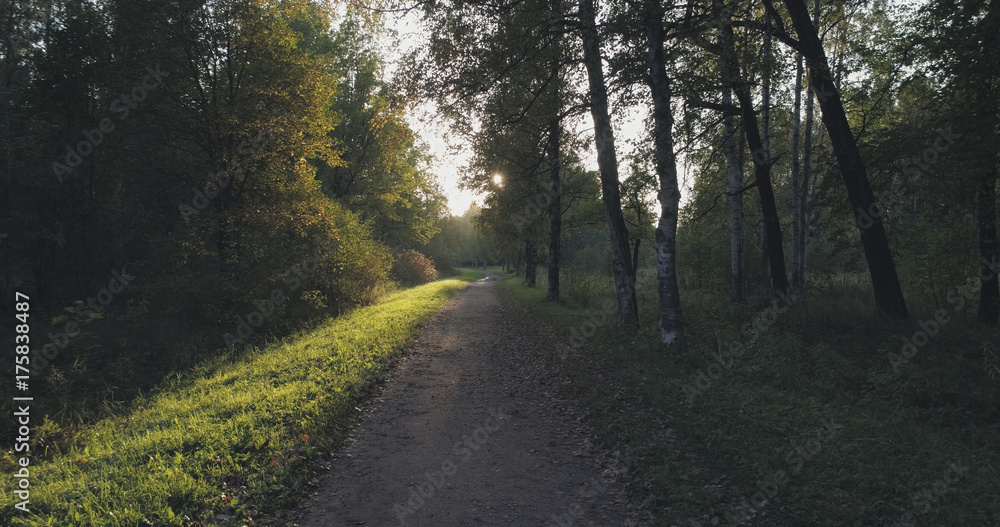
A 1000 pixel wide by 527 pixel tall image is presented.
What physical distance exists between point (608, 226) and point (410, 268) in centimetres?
2887

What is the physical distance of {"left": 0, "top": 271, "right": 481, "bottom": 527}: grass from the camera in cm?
436

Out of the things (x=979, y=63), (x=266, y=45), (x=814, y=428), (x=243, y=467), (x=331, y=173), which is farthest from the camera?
(x=331, y=173)

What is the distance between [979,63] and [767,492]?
912 centimetres

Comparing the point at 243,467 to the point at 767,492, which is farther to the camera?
the point at 243,467

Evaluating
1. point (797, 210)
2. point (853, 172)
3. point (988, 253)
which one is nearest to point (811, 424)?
point (853, 172)

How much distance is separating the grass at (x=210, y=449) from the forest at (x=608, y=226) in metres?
0.08

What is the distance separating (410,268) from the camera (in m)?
40.3

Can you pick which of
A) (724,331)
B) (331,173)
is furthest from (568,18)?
(331,173)

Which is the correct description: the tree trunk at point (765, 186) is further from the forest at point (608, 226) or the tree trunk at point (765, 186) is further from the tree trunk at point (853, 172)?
the tree trunk at point (853, 172)

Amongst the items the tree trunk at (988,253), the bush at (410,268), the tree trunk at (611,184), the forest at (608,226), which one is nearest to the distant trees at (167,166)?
the forest at (608,226)

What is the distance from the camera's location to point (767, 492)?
177 inches

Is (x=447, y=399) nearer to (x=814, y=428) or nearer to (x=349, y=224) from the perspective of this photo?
(x=814, y=428)

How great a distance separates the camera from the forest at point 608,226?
5746mm

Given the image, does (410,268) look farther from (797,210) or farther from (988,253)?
(988,253)
